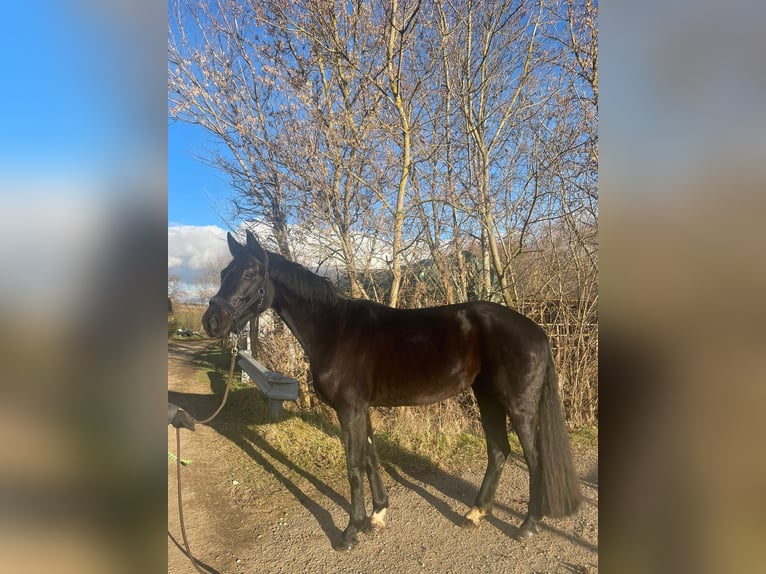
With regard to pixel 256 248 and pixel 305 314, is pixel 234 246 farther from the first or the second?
pixel 305 314

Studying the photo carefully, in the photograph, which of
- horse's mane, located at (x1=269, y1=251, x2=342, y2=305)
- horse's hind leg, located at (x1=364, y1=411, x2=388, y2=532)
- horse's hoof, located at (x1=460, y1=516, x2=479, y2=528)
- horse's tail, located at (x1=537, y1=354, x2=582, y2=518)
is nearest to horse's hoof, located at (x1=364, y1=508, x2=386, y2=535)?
horse's hind leg, located at (x1=364, y1=411, x2=388, y2=532)

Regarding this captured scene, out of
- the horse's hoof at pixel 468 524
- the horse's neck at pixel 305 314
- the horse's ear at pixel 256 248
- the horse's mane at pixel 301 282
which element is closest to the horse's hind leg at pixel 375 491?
the horse's hoof at pixel 468 524

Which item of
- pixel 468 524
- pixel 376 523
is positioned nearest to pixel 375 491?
pixel 376 523

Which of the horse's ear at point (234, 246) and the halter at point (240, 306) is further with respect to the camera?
the horse's ear at point (234, 246)

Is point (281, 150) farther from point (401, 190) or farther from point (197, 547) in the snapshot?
point (197, 547)

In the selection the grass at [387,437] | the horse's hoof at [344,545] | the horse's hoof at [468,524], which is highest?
the grass at [387,437]

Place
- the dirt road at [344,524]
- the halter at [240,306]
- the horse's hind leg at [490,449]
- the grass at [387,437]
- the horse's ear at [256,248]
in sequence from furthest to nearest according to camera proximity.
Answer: the grass at [387,437] < the horse's hind leg at [490,449] < the horse's ear at [256,248] < the halter at [240,306] < the dirt road at [344,524]

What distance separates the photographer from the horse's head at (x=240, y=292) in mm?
2721

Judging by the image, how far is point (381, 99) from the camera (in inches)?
211

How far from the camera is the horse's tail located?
109 inches

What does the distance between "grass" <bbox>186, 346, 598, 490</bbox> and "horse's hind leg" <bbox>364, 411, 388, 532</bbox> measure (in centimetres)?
85

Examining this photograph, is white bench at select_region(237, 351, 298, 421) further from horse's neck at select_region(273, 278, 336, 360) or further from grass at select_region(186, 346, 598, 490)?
horse's neck at select_region(273, 278, 336, 360)

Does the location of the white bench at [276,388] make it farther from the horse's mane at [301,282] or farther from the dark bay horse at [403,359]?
the horse's mane at [301,282]

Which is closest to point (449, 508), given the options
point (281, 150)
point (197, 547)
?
point (197, 547)
